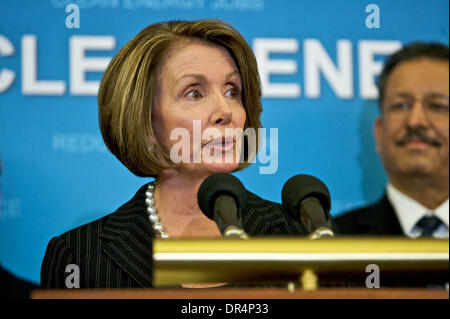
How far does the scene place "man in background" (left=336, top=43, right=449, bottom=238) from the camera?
2.44 m

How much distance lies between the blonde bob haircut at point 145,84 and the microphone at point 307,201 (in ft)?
2.23

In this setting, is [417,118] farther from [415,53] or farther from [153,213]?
[153,213]

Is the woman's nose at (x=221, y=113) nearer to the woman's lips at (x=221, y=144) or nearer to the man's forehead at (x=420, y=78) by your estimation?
the woman's lips at (x=221, y=144)

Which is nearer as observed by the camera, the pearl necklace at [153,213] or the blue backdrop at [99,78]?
the pearl necklace at [153,213]

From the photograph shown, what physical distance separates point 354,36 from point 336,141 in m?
0.40

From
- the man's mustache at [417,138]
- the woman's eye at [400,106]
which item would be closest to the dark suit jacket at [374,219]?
the man's mustache at [417,138]

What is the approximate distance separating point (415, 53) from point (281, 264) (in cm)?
170

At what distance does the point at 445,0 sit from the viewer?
8.58 ft

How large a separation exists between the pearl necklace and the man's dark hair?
1.03 meters

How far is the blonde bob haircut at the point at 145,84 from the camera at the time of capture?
1.89 m

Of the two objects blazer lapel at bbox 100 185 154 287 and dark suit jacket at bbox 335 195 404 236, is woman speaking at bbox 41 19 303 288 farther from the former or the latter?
dark suit jacket at bbox 335 195 404 236

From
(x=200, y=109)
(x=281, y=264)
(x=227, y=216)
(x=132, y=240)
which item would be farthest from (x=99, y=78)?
(x=281, y=264)

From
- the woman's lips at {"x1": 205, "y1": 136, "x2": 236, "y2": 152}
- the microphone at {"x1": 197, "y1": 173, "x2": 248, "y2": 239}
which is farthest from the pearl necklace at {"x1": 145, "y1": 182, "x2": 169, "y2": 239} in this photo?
the microphone at {"x1": 197, "y1": 173, "x2": 248, "y2": 239}

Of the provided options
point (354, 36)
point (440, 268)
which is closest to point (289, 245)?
point (440, 268)
